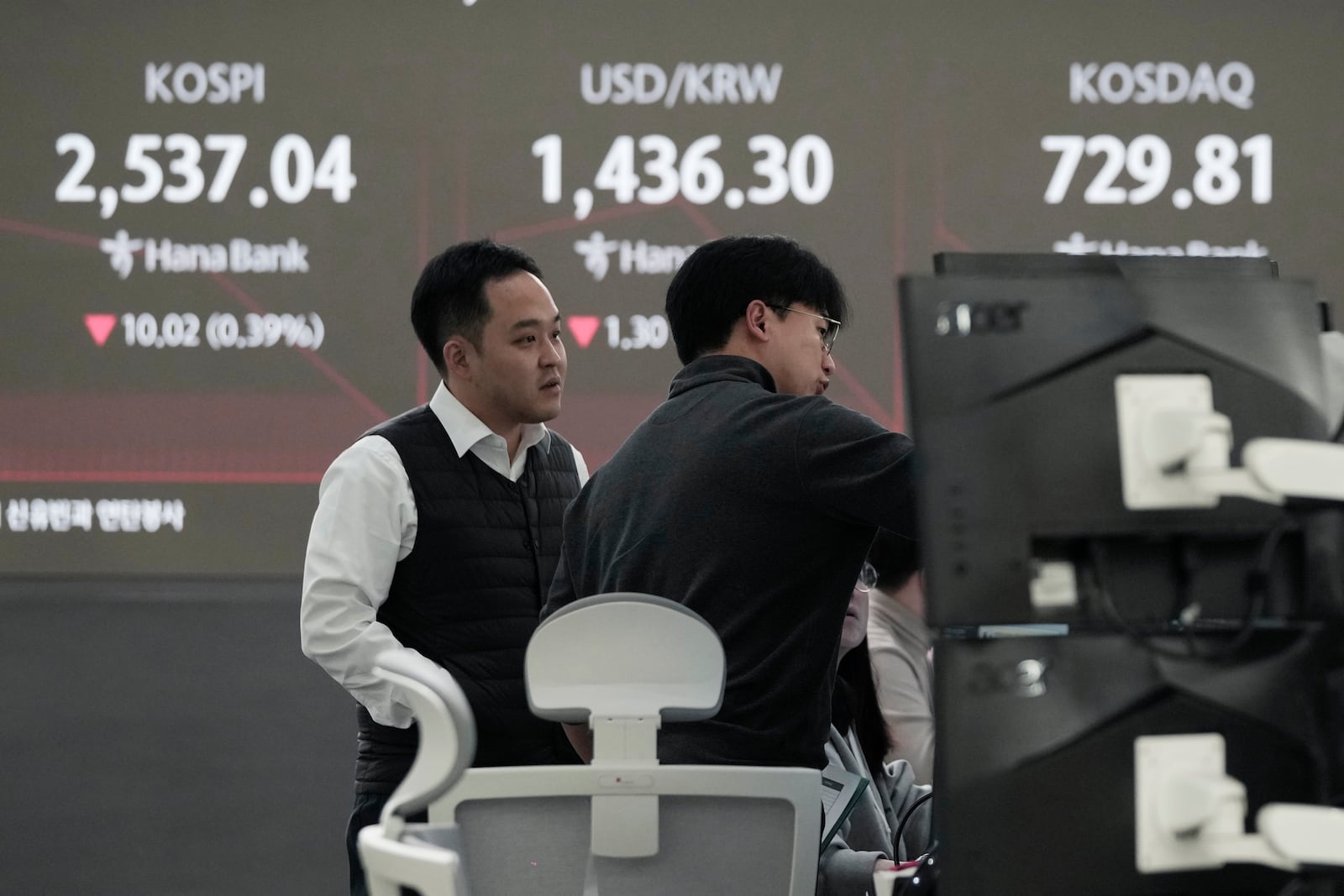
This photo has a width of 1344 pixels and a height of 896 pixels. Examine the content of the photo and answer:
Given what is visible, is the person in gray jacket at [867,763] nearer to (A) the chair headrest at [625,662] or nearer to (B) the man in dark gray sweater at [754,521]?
(B) the man in dark gray sweater at [754,521]

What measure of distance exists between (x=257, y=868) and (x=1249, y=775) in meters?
3.20

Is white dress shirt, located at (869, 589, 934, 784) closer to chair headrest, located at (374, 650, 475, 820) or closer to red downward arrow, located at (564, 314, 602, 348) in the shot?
chair headrest, located at (374, 650, 475, 820)

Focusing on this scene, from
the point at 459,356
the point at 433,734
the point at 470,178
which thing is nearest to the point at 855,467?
the point at 433,734

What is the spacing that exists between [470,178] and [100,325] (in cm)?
A: 101

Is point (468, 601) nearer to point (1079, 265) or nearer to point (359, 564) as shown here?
point (359, 564)

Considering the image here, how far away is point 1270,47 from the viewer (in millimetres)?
3555

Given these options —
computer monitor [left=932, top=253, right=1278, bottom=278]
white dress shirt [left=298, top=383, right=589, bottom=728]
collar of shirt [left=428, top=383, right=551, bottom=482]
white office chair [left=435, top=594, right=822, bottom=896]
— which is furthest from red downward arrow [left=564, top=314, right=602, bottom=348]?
computer monitor [left=932, top=253, right=1278, bottom=278]

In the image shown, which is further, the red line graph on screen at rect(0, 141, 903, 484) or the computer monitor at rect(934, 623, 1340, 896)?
the red line graph on screen at rect(0, 141, 903, 484)

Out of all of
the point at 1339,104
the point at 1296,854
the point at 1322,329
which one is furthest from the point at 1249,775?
the point at 1339,104

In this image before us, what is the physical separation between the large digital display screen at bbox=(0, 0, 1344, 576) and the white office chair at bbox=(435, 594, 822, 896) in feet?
7.39

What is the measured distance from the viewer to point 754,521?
1.62 m

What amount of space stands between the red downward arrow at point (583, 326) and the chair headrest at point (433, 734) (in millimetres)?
2435

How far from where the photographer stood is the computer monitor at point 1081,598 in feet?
3.39

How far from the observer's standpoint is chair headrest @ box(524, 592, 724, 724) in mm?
1271
